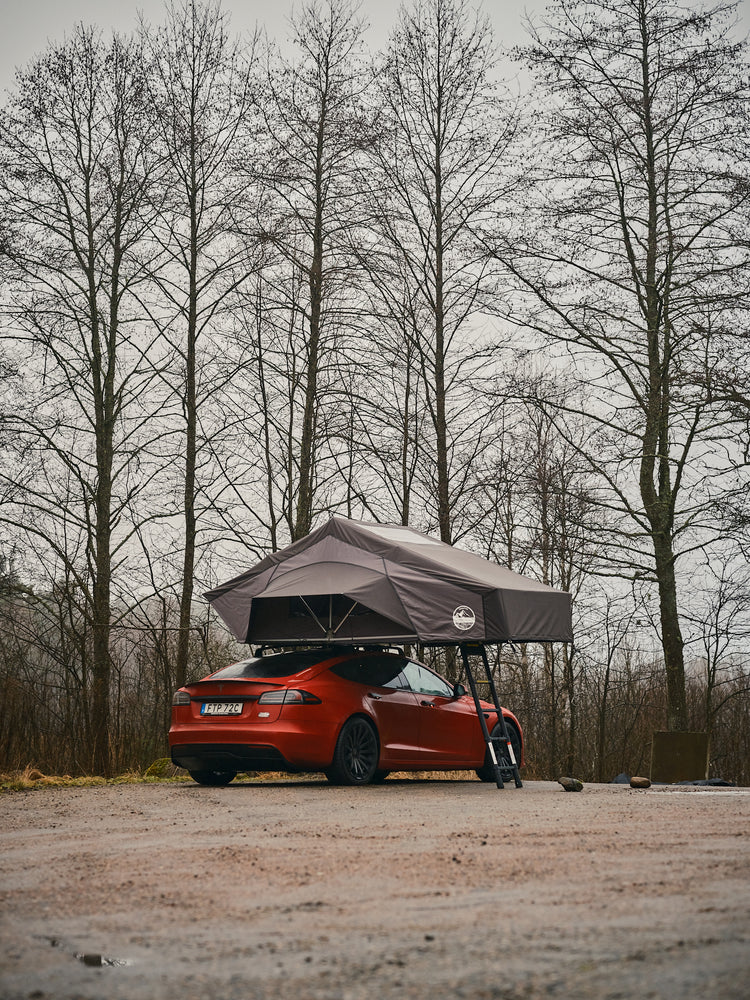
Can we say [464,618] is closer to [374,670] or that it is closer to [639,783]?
[374,670]

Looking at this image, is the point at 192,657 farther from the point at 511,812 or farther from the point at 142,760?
the point at 511,812

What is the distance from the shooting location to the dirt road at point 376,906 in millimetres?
3734

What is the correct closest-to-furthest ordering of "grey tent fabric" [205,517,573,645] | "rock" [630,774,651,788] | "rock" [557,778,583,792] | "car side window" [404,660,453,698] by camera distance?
"grey tent fabric" [205,517,573,645] < "rock" [557,778,583,792] < "car side window" [404,660,453,698] < "rock" [630,774,651,788]

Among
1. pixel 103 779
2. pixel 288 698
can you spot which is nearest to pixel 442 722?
pixel 288 698

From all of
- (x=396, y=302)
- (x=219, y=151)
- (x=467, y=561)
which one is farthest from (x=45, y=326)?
(x=467, y=561)

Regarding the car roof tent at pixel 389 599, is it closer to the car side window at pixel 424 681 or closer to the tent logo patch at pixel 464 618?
the tent logo patch at pixel 464 618

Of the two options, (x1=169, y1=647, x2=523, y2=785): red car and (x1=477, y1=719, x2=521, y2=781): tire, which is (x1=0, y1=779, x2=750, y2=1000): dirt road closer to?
(x1=169, y1=647, x2=523, y2=785): red car

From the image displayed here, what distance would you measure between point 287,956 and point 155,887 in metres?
1.71

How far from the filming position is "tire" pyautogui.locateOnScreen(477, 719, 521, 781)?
14.2 meters

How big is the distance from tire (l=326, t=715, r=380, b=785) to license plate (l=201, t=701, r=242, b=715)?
3.60ft

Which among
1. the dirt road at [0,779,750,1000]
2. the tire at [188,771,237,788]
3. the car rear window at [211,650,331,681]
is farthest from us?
the tire at [188,771,237,788]

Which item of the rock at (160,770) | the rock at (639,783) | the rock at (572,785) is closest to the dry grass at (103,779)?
the rock at (160,770)

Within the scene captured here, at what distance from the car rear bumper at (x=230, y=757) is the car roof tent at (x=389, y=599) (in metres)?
1.82

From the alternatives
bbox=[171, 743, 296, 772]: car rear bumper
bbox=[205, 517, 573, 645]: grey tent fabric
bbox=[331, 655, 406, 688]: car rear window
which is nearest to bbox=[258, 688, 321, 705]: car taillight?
bbox=[171, 743, 296, 772]: car rear bumper
